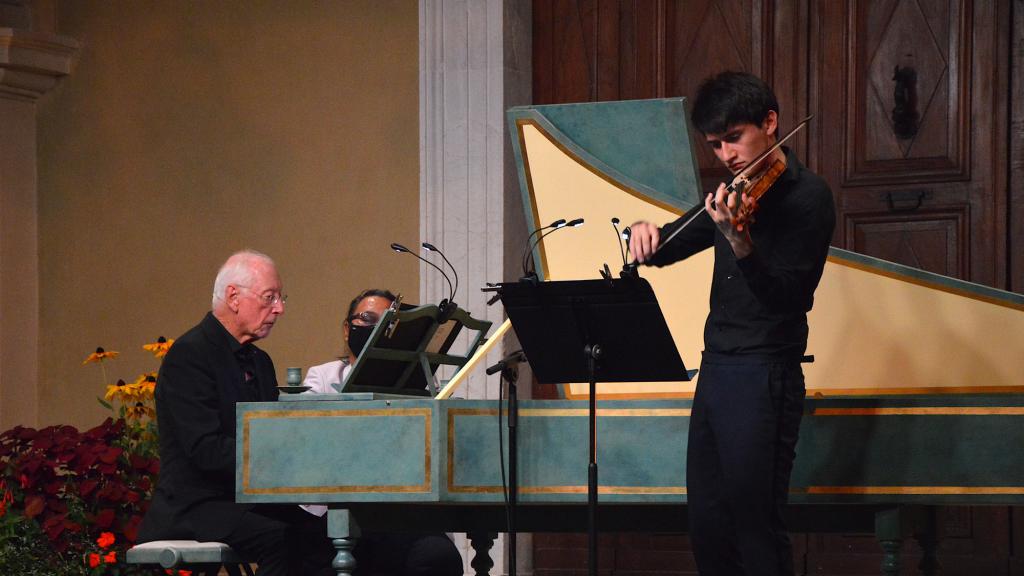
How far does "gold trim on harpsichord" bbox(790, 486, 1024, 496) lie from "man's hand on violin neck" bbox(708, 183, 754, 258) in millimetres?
878

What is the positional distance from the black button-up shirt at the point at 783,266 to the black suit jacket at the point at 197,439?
153 centimetres

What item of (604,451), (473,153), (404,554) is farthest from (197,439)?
(473,153)

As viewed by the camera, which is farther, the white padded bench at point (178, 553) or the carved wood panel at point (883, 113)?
the carved wood panel at point (883, 113)

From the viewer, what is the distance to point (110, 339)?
21.7 feet

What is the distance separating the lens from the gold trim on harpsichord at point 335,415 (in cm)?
367

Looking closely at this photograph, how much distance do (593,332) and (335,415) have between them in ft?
2.45

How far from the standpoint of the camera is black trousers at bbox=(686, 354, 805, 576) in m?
3.10

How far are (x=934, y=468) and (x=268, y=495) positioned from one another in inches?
65.9

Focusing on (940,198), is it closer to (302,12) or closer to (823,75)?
(823,75)

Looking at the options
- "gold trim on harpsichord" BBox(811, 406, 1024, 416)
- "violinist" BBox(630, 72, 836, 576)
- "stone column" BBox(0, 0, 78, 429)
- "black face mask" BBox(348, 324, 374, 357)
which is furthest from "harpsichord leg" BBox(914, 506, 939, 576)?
"stone column" BBox(0, 0, 78, 429)

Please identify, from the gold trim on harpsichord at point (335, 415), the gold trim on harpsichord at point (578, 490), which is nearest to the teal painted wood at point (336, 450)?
the gold trim on harpsichord at point (335, 415)

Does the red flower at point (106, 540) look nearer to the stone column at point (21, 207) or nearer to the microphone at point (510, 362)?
the microphone at point (510, 362)

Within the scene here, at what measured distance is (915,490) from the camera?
355 centimetres

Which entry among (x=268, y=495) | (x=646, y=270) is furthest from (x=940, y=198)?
(x=268, y=495)
